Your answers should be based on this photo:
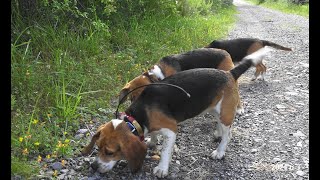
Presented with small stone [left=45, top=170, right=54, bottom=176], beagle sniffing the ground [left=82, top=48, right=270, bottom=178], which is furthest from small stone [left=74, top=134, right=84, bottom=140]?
small stone [left=45, top=170, right=54, bottom=176]

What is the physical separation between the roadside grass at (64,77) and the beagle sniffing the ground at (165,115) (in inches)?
23.8

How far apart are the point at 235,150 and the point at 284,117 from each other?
1.25m

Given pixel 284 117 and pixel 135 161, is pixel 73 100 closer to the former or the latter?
pixel 135 161

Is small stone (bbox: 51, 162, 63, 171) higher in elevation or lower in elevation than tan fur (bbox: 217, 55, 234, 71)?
lower

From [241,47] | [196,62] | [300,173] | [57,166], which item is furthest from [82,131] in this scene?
[241,47]

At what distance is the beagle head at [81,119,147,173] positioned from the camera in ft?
10.6

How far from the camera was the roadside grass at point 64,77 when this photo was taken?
12.1ft

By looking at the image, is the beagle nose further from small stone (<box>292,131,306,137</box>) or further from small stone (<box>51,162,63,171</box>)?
small stone (<box>292,131,306,137</box>)

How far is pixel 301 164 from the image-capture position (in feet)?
12.4

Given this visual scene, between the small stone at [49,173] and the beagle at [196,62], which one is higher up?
the beagle at [196,62]

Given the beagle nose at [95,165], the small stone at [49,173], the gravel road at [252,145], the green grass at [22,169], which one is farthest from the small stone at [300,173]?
the green grass at [22,169]

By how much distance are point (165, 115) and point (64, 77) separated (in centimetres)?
196

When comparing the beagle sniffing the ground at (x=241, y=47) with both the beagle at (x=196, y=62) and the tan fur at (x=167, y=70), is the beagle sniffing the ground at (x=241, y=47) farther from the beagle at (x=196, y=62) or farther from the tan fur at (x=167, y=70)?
the tan fur at (x=167, y=70)

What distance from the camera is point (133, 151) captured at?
3.26 m
